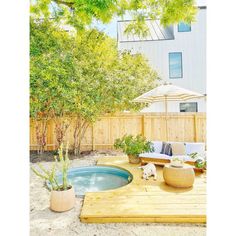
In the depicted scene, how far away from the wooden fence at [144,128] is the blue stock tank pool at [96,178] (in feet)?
8.04

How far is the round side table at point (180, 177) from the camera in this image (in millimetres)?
4848

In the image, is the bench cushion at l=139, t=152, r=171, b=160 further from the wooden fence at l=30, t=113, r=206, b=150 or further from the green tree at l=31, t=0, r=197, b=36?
the green tree at l=31, t=0, r=197, b=36

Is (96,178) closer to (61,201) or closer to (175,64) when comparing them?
(61,201)

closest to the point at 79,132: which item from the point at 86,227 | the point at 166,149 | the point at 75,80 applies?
the point at 75,80

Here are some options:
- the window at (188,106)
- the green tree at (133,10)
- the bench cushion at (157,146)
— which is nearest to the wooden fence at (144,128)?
the bench cushion at (157,146)

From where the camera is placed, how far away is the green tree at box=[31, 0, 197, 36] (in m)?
3.41

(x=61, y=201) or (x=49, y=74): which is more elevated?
(x=49, y=74)

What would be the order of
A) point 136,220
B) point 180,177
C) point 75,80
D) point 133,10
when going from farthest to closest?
point 75,80 < point 133,10 < point 180,177 < point 136,220

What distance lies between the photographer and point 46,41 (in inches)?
320

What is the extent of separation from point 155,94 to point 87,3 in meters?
4.18

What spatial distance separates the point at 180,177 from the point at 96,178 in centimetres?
302

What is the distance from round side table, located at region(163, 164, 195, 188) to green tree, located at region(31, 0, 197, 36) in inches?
118

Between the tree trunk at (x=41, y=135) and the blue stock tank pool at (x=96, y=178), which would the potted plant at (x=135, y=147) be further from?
the tree trunk at (x=41, y=135)

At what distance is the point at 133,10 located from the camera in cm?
500
